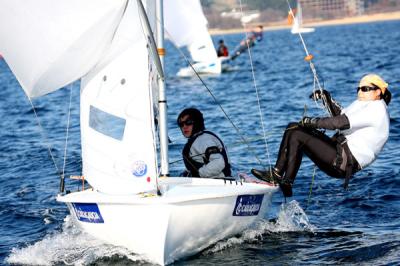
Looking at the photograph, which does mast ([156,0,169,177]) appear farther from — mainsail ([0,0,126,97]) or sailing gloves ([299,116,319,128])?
sailing gloves ([299,116,319,128])

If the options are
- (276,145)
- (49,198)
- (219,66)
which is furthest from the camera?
(219,66)

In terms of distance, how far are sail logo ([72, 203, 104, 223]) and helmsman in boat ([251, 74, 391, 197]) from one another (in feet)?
5.00

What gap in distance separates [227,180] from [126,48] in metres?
1.55

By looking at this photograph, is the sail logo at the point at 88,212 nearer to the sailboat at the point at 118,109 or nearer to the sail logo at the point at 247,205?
the sailboat at the point at 118,109

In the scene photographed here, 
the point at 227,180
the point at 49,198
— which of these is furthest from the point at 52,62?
the point at 49,198

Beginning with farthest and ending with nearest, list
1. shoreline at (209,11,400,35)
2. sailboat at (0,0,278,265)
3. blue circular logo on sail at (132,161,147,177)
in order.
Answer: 1. shoreline at (209,11,400,35)
2. blue circular logo on sail at (132,161,147,177)
3. sailboat at (0,0,278,265)

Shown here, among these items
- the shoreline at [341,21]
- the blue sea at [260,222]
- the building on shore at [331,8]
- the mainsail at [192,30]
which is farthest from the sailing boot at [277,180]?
the building on shore at [331,8]

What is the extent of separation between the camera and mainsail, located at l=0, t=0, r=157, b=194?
734cm

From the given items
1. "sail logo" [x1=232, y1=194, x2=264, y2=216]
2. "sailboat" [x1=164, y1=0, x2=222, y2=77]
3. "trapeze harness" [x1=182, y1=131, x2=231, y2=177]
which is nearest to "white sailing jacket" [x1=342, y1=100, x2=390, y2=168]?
"sail logo" [x1=232, y1=194, x2=264, y2=216]

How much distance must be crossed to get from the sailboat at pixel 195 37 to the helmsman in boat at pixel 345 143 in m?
7.64

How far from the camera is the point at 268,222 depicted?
8305 mm

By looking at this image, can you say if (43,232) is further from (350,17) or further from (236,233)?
(350,17)

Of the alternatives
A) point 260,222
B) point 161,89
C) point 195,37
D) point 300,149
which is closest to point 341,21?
Answer: point 195,37

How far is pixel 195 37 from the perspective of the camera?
24781 mm
